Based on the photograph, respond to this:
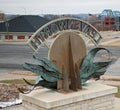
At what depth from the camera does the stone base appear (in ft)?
44.0

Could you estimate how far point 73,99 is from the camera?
45.2ft

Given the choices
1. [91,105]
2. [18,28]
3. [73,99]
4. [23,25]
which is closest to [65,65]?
[73,99]

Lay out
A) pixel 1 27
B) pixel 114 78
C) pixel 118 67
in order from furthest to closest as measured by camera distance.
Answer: pixel 1 27 < pixel 118 67 < pixel 114 78

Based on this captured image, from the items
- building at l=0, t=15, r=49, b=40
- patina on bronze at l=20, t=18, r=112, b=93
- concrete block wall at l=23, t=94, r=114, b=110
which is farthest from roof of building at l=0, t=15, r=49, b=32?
concrete block wall at l=23, t=94, r=114, b=110

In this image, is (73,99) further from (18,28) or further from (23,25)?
(23,25)

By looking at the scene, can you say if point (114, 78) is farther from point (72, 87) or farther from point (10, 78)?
point (72, 87)

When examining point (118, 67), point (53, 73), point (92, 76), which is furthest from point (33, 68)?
point (118, 67)

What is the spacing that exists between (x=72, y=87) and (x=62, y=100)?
139cm

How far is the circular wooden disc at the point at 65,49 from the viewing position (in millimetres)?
14570

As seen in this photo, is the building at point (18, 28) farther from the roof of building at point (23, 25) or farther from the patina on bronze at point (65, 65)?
the patina on bronze at point (65, 65)

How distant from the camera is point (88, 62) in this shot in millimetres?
15500

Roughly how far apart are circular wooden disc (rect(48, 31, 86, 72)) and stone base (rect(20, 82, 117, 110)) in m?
1.22

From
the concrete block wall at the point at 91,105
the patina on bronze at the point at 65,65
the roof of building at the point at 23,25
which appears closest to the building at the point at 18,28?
the roof of building at the point at 23,25

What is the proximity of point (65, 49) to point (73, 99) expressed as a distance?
2.23 m
